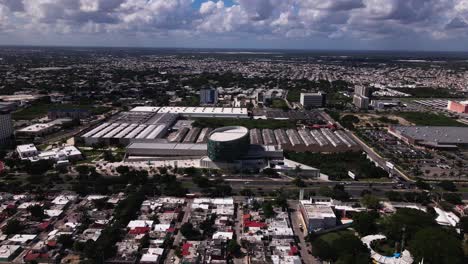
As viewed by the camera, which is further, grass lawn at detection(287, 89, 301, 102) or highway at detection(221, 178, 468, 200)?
grass lawn at detection(287, 89, 301, 102)

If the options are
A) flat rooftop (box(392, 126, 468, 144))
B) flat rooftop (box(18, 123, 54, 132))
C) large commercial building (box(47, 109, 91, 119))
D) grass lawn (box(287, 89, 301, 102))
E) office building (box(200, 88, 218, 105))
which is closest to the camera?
flat rooftop (box(392, 126, 468, 144))

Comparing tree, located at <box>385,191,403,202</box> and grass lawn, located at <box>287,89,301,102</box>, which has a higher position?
grass lawn, located at <box>287,89,301,102</box>

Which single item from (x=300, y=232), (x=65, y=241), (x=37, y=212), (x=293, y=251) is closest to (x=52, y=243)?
(x=65, y=241)

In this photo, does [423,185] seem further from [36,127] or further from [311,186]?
[36,127]

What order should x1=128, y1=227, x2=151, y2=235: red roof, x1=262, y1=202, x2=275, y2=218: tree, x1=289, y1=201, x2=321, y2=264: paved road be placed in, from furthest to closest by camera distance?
x1=262, y1=202, x2=275, y2=218: tree
x1=128, y1=227, x2=151, y2=235: red roof
x1=289, y1=201, x2=321, y2=264: paved road

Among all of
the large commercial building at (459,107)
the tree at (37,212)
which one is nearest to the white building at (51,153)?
the tree at (37,212)

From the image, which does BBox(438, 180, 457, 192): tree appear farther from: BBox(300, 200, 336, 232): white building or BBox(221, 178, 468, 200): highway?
BBox(300, 200, 336, 232): white building

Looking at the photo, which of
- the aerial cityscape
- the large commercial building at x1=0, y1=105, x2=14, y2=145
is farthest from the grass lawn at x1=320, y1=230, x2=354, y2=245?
the large commercial building at x1=0, y1=105, x2=14, y2=145
